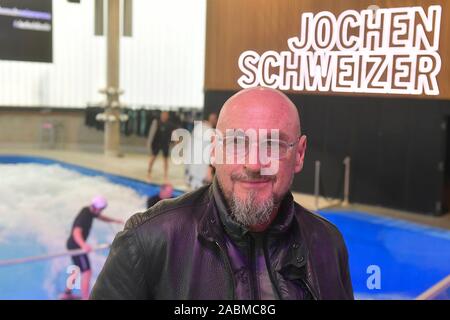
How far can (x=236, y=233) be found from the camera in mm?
780

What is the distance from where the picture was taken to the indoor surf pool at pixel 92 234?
8.82ft

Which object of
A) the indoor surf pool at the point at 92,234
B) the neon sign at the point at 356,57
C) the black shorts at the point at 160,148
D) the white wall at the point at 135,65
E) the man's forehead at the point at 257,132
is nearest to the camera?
the man's forehead at the point at 257,132

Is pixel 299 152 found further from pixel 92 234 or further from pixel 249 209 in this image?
pixel 92 234

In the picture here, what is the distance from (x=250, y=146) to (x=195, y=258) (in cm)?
18

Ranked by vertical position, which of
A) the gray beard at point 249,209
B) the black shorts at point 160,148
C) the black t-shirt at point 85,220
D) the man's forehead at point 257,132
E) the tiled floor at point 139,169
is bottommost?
the black t-shirt at point 85,220

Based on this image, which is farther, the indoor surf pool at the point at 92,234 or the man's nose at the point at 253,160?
the indoor surf pool at the point at 92,234

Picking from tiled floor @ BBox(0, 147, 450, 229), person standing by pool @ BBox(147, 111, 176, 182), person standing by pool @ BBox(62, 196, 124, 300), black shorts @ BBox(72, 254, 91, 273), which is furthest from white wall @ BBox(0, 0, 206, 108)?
black shorts @ BBox(72, 254, 91, 273)

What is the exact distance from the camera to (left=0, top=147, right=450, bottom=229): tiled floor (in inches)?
123

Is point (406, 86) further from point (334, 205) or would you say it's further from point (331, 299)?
point (331, 299)

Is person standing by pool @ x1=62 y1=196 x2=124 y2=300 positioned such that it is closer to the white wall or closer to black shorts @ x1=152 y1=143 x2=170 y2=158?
black shorts @ x1=152 y1=143 x2=170 y2=158

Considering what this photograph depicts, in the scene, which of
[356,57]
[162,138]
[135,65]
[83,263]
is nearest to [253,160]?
[356,57]

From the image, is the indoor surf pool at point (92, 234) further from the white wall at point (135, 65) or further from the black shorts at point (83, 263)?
the white wall at point (135, 65)

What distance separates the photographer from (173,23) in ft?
16.4

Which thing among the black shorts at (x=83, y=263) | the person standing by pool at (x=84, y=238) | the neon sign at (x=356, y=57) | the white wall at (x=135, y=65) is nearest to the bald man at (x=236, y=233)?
the neon sign at (x=356, y=57)
